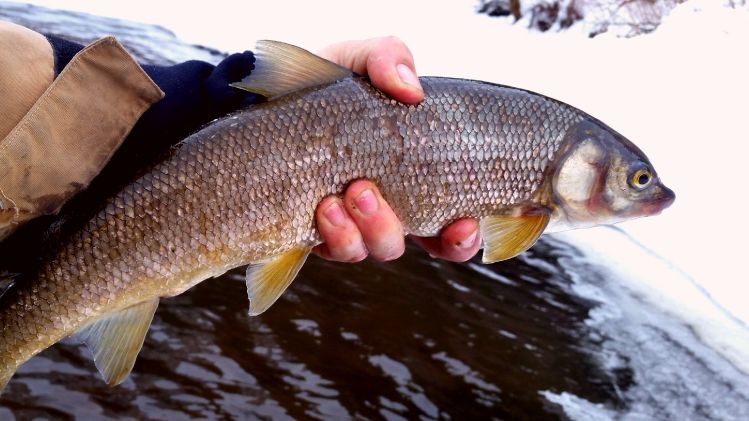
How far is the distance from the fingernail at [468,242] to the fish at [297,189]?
74 millimetres

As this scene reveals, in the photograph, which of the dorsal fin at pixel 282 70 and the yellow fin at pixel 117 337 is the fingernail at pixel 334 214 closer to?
the dorsal fin at pixel 282 70

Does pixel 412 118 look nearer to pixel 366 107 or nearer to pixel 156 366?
pixel 366 107

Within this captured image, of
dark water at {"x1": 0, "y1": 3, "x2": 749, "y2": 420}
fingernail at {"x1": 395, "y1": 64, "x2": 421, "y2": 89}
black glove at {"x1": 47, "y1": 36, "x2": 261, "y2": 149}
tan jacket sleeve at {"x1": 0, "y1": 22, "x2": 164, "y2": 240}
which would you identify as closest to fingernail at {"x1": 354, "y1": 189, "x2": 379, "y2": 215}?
fingernail at {"x1": 395, "y1": 64, "x2": 421, "y2": 89}

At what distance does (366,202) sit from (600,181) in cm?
113

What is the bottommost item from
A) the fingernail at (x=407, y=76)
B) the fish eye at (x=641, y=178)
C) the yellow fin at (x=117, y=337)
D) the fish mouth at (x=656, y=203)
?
the yellow fin at (x=117, y=337)

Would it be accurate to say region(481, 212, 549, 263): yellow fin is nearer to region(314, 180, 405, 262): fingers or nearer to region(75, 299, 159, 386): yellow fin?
region(314, 180, 405, 262): fingers

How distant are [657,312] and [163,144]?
6.65m

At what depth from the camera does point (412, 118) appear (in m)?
3.29

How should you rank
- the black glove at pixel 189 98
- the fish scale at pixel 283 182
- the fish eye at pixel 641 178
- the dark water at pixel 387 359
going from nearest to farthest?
the fish scale at pixel 283 182 → the fish eye at pixel 641 178 → the black glove at pixel 189 98 → the dark water at pixel 387 359

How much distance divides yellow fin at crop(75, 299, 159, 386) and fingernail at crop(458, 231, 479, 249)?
1391mm

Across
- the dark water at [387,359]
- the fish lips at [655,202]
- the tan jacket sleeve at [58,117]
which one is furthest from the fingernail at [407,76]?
the dark water at [387,359]

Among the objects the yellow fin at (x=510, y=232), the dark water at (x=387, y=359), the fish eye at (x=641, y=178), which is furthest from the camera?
the dark water at (x=387, y=359)

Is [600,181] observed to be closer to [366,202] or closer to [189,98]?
[366,202]

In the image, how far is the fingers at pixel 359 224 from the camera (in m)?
3.21
